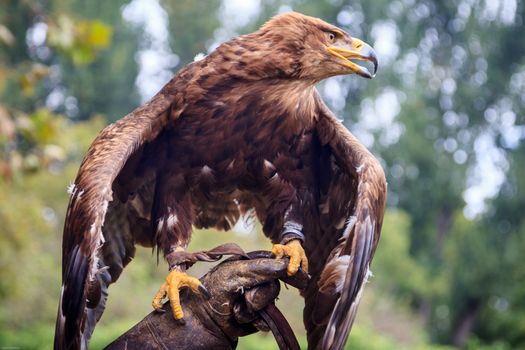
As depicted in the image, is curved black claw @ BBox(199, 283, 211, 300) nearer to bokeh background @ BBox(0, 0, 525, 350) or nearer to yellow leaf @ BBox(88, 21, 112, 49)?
yellow leaf @ BBox(88, 21, 112, 49)

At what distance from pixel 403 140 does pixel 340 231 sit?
2558cm

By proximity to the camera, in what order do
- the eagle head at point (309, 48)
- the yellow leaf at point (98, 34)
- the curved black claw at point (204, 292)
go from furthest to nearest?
the yellow leaf at point (98, 34) < the eagle head at point (309, 48) < the curved black claw at point (204, 292)

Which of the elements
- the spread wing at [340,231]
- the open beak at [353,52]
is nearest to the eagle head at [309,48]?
the open beak at [353,52]

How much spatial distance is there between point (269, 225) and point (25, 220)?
1125 cm

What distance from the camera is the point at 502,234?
23.3m

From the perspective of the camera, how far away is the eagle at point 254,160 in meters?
3.78

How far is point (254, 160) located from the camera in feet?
13.0

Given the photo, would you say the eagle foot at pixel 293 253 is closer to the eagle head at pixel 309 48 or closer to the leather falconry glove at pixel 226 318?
the leather falconry glove at pixel 226 318

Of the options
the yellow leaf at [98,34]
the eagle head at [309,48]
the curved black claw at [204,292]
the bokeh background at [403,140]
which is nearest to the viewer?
the curved black claw at [204,292]

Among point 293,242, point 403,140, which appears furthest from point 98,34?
point 403,140

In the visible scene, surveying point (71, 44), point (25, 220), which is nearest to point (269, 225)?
point (71, 44)

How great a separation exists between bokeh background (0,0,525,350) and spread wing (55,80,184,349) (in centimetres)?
1161

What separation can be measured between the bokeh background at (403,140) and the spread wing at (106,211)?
38.1 ft

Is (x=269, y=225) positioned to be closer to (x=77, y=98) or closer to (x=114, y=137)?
(x=114, y=137)
